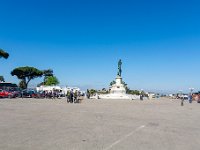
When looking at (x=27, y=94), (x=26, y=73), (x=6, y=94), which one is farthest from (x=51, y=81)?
(x=6, y=94)

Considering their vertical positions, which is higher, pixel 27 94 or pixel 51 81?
pixel 51 81

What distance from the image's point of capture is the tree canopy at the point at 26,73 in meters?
102

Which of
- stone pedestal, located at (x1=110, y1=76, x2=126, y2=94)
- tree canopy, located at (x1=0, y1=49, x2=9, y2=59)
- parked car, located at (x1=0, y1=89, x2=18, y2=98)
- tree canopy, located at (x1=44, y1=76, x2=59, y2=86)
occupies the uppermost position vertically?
tree canopy, located at (x1=0, y1=49, x2=9, y2=59)

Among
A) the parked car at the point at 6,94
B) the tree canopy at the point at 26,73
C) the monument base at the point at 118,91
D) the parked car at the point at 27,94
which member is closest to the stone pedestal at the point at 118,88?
the monument base at the point at 118,91

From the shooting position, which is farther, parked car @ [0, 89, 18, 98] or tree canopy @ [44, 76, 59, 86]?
tree canopy @ [44, 76, 59, 86]

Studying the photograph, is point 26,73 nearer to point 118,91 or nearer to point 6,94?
point 118,91

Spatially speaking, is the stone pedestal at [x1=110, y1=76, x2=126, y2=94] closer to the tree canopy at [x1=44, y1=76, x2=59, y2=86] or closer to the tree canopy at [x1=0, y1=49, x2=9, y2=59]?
the tree canopy at [x1=0, y1=49, x2=9, y2=59]

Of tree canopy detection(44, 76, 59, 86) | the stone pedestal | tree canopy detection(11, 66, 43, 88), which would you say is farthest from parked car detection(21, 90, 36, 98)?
tree canopy detection(44, 76, 59, 86)

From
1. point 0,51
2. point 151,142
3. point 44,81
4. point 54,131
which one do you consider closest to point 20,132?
point 54,131

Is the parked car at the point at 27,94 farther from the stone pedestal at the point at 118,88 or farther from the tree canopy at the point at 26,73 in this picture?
the tree canopy at the point at 26,73

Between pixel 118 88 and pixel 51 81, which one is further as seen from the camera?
pixel 51 81

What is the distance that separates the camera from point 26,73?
10331cm

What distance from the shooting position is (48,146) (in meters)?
8.46

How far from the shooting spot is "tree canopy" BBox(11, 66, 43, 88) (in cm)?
10225
